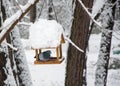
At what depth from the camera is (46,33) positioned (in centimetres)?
984

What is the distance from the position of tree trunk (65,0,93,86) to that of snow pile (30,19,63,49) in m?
4.97

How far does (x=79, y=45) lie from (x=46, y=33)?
18.0 feet

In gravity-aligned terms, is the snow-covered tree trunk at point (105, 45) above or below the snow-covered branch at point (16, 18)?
below

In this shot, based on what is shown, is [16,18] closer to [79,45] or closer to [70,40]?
[70,40]

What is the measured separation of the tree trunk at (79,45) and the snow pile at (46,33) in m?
4.97

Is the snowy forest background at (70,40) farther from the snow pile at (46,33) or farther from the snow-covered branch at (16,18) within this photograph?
the snow pile at (46,33)

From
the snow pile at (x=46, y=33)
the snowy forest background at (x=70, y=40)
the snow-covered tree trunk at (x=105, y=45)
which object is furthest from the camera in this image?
the snow pile at (x=46, y=33)

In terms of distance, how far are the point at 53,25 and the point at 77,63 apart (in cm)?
513

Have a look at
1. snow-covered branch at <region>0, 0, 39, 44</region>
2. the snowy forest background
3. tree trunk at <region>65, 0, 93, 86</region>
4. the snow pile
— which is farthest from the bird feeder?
snow-covered branch at <region>0, 0, 39, 44</region>

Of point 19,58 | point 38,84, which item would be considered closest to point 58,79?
point 38,84

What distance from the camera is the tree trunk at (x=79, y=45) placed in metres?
4.29

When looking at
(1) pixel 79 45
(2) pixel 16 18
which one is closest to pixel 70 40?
(2) pixel 16 18

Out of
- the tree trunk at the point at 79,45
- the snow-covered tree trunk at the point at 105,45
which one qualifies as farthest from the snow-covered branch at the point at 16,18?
the snow-covered tree trunk at the point at 105,45

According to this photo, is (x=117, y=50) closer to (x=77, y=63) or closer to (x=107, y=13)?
(x=107, y=13)
